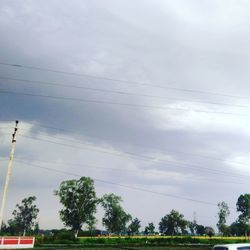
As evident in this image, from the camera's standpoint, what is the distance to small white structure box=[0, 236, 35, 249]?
3843 cm

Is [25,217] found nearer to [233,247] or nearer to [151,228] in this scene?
[151,228]

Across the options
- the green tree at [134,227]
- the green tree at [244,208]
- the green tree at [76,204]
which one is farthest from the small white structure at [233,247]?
the green tree at [134,227]

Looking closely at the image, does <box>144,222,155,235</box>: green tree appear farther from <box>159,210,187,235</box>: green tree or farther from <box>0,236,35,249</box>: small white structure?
<box>0,236,35,249</box>: small white structure

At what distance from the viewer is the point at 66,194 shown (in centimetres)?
9988

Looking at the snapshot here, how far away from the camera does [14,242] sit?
40344 millimetres

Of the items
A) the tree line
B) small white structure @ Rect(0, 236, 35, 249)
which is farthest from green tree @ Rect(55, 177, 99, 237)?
small white structure @ Rect(0, 236, 35, 249)

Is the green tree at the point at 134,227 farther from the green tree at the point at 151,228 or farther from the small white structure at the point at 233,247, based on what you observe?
the small white structure at the point at 233,247

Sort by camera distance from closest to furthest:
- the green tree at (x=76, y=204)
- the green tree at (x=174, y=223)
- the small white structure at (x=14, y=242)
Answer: the small white structure at (x=14, y=242) → the green tree at (x=76, y=204) → the green tree at (x=174, y=223)

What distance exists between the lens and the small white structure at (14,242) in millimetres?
38428

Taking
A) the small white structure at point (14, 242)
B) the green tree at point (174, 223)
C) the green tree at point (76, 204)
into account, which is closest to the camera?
the small white structure at point (14, 242)

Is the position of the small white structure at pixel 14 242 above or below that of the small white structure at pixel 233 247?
below

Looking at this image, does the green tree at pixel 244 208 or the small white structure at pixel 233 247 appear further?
the green tree at pixel 244 208

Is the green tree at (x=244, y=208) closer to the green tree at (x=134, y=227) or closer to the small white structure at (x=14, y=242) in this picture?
the green tree at (x=134, y=227)

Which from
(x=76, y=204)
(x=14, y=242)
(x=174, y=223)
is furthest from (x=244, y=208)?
(x=14, y=242)
